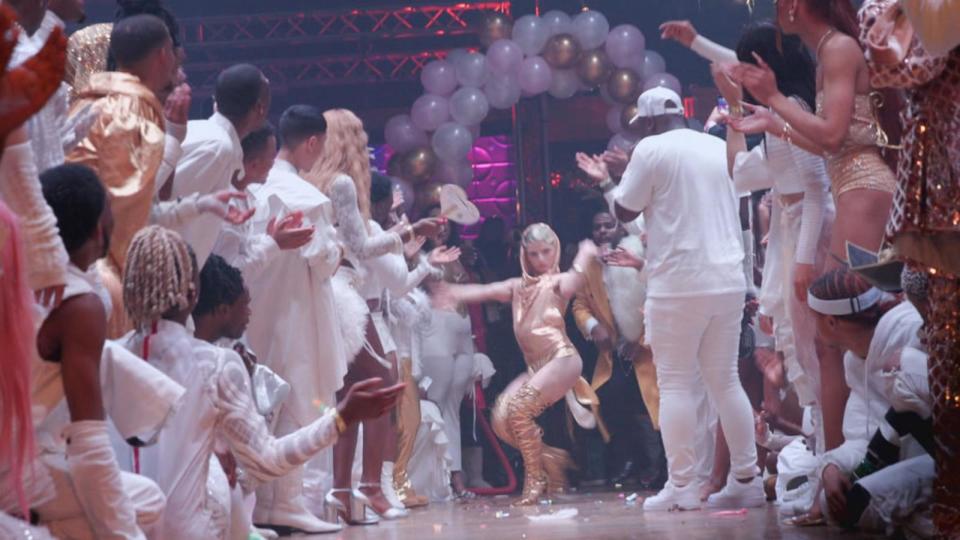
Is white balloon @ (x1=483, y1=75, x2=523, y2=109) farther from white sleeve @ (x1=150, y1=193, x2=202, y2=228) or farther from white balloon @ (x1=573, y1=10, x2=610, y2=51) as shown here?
white sleeve @ (x1=150, y1=193, x2=202, y2=228)

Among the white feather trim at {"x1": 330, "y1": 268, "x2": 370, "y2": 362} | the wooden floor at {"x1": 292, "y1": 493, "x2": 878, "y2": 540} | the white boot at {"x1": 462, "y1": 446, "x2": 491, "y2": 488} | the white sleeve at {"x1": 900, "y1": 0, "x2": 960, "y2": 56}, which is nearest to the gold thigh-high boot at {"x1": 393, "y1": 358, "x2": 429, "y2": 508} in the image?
the wooden floor at {"x1": 292, "y1": 493, "x2": 878, "y2": 540}

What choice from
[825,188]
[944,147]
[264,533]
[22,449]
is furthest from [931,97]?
[264,533]

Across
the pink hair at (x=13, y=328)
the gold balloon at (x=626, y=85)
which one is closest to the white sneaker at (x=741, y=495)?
the pink hair at (x=13, y=328)

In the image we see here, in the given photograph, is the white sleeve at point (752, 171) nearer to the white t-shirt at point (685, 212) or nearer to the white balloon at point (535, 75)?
the white t-shirt at point (685, 212)

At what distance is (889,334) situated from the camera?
4840 millimetres

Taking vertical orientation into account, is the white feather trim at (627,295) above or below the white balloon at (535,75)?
below

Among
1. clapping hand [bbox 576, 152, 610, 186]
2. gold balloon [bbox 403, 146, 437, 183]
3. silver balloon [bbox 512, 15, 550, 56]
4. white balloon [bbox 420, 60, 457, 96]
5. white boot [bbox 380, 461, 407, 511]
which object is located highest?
silver balloon [bbox 512, 15, 550, 56]

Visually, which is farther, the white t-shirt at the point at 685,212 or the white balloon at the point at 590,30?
the white balloon at the point at 590,30

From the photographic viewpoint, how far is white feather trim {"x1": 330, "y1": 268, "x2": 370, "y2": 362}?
7297 mm

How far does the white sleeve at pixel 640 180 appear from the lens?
7.27 metres

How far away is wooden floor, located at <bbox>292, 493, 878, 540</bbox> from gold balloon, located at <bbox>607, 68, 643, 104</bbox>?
487 cm

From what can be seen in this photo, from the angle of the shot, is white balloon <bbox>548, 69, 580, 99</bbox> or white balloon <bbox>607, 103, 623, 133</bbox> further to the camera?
white balloon <bbox>607, 103, 623, 133</bbox>

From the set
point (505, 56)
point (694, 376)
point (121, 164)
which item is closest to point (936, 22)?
point (121, 164)

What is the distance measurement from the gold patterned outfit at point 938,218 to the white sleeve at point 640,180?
3.42 m
